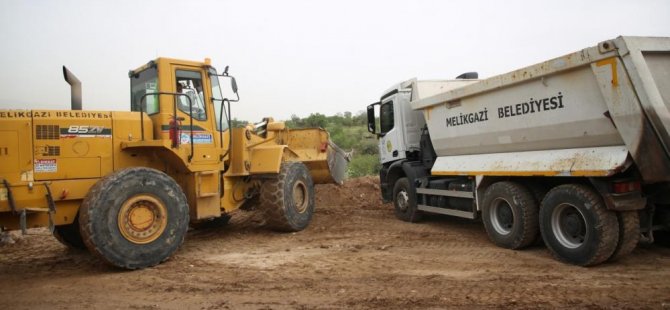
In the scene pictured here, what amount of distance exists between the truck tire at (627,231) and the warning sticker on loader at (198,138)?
563cm

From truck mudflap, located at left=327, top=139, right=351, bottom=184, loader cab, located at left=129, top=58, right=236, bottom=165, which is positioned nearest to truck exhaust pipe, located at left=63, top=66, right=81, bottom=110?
loader cab, located at left=129, top=58, right=236, bottom=165

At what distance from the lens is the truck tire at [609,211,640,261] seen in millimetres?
5281

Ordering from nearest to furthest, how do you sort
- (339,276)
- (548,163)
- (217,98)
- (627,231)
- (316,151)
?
(627,231)
(339,276)
(548,163)
(217,98)
(316,151)

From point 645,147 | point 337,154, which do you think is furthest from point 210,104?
point 645,147

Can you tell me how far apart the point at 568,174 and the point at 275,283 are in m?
3.59

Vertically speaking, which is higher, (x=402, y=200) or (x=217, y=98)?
(x=217, y=98)

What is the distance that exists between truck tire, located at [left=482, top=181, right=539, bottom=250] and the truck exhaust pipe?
6.01 metres

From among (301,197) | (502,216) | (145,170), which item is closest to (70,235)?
(145,170)

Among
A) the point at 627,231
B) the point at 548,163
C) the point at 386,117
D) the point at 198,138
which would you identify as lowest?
the point at 627,231

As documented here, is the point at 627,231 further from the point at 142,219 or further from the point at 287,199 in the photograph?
the point at 142,219

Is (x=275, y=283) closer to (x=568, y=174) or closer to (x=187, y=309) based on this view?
(x=187, y=309)

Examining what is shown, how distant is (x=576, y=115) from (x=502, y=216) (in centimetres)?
190

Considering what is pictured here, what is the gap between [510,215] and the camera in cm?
680

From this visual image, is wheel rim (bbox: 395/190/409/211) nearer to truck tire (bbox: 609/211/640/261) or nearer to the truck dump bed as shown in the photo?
the truck dump bed
